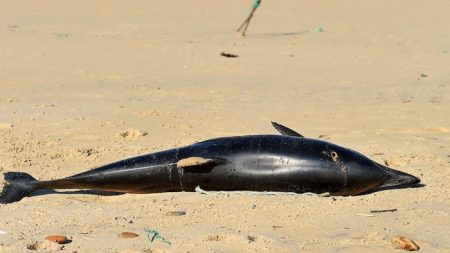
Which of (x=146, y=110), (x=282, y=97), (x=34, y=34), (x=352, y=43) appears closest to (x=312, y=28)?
(x=352, y=43)

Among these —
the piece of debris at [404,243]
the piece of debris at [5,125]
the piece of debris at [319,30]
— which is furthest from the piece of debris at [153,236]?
the piece of debris at [319,30]

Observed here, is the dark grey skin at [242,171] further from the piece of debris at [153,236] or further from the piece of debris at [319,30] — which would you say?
the piece of debris at [319,30]

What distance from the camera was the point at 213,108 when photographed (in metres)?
9.98

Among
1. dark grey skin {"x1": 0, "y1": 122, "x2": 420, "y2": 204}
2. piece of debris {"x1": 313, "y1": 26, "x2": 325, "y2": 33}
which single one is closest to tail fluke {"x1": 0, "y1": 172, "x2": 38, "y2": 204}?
dark grey skin {"x1": 0, "y1": 122, "x2": 420, "y2": 204}

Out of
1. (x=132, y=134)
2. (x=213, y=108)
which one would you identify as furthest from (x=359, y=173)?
(x=213, y=108)

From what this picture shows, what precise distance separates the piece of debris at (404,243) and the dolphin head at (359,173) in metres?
0.95

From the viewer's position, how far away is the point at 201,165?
19.3 ft

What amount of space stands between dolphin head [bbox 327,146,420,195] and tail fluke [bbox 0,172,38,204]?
6.64 feet

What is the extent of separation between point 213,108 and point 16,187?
13.8ft

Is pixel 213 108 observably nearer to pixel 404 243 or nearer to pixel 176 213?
pixel 176 213

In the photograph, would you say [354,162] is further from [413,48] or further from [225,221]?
[413,48]

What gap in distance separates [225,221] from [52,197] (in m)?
1.37

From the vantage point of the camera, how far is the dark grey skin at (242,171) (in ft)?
19.3

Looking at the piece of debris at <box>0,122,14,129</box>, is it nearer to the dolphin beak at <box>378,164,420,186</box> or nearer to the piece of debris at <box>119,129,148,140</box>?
the piece of debris at <box>119,129,148,140</box>
